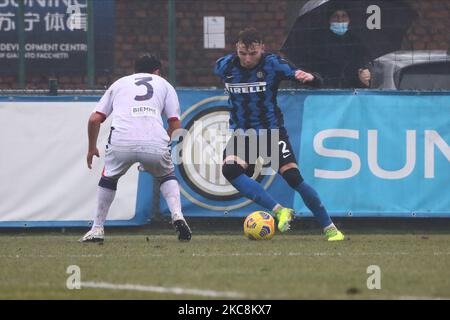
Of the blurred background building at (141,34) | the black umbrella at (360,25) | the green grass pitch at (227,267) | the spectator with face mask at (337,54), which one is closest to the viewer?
the green grass pitch at (227,267)

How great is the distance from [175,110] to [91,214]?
2136mm

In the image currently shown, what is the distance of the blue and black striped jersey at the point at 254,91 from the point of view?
1074cm

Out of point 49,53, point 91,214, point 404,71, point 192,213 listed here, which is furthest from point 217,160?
point 49,53

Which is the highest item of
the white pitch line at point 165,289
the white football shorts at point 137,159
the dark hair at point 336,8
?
the dark hair at point 336,8

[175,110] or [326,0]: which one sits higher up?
[326,0]

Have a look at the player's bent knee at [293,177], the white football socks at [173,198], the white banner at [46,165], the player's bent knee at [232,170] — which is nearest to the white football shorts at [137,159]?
the white football socks at [173,198]

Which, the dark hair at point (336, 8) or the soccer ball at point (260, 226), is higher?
the dark hair at point (336, 8)

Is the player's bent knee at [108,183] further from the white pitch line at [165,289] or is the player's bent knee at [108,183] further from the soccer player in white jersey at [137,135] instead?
the white pitch line at [165,289]

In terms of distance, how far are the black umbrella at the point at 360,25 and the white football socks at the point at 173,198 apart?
11.0 ft

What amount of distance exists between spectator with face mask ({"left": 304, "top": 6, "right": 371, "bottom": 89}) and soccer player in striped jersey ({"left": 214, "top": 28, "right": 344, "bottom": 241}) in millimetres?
2160

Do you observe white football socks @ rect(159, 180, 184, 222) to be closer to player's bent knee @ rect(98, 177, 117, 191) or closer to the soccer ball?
player's bent knee @ rect(98, 177, 117, 191)

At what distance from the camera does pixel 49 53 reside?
1442 cm

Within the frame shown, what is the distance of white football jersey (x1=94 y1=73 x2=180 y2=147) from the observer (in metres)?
10.2

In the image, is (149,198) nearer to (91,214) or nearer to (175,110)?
(91,214)
